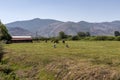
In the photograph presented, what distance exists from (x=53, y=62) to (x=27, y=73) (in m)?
4.48

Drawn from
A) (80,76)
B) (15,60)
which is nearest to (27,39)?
(15,60)

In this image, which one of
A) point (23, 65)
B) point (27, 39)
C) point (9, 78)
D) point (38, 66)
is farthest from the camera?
point (27, 39)

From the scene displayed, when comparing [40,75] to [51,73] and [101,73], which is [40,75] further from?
[101,73]

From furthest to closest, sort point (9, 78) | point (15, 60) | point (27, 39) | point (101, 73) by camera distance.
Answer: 1. point (27, 39)
2. point (15, 60)
3. point (9, 78)
4. point (101, 73)

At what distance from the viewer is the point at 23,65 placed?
4691 cm

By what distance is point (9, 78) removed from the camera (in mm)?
40656

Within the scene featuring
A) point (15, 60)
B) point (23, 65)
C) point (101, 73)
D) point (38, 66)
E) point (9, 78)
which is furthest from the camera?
point (15, 60)

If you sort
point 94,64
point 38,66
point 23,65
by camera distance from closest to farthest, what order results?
1. point 94,64
2. point 38,66
3. point 23,65

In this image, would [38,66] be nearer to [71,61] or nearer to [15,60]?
[71,61]

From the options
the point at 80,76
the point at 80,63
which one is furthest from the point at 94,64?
the point at 80,76

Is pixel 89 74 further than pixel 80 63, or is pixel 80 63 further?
pixel 80 63

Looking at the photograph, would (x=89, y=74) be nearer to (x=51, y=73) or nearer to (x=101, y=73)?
(x=101, y=73)

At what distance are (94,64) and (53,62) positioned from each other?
784 cm

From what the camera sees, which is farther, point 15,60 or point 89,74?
point 15,60
